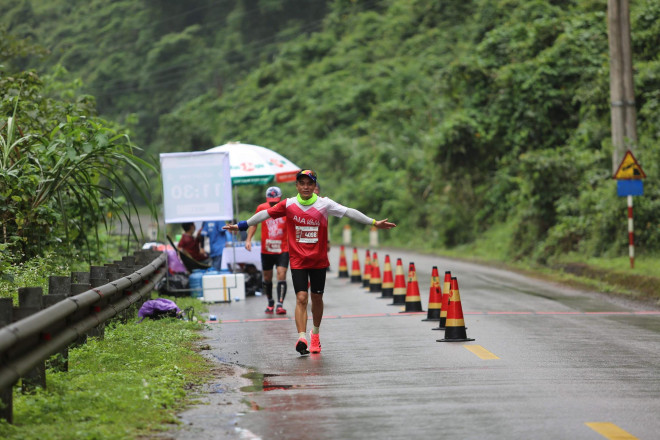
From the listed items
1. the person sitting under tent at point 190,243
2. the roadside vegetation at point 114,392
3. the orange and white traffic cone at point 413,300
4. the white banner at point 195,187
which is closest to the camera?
the roadside vegetation at point 114,392

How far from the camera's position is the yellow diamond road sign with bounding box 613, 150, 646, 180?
2080 cm

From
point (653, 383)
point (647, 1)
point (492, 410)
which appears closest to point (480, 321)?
point (653, 383)

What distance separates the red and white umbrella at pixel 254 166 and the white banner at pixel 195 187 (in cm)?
411

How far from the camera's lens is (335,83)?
61.7 meters

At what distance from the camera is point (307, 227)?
11.3m

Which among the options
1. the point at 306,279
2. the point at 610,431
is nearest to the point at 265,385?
the point at 306,279

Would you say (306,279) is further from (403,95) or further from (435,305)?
(403,95)

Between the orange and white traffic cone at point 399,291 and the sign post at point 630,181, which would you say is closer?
the orange and white traffic cone at point 399,291

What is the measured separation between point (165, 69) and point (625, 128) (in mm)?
59621

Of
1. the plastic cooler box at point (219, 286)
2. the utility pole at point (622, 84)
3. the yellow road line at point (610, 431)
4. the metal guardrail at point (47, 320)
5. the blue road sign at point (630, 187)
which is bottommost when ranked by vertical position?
the yellow road line at point (610, 431)

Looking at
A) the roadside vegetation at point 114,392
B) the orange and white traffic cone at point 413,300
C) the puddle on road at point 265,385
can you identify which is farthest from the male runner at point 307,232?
the orange and white traffic cone at point 413,300

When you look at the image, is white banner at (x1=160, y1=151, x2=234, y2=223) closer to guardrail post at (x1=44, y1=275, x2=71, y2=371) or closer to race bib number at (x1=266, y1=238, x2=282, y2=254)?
race bib number at (x1=266, y1=238, x2=282, y2=254)

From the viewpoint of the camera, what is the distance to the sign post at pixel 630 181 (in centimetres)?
2083

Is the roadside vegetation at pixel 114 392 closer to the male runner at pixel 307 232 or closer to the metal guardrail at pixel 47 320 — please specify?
the metal guardrail at pixel 47 320
